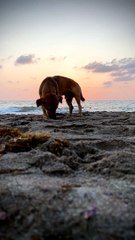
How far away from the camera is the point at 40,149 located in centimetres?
290

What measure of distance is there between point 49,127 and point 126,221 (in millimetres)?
3799

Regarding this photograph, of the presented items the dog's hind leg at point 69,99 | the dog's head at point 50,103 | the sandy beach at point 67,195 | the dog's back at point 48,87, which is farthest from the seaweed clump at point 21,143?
the dog's hind leg at point 69,99

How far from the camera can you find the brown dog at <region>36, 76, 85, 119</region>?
794cm

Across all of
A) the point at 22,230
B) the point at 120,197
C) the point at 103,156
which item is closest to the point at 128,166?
the point at 103,156

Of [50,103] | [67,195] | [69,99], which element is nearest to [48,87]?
[50,103]

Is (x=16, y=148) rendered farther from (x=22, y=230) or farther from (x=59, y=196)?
(x=22, y=230)

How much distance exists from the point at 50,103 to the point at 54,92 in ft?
1.95

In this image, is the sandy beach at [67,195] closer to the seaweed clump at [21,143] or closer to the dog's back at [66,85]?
the seaweed clump at [21,143]

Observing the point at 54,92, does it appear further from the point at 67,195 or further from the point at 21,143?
the point at 67,195

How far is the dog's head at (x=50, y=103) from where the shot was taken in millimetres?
7910

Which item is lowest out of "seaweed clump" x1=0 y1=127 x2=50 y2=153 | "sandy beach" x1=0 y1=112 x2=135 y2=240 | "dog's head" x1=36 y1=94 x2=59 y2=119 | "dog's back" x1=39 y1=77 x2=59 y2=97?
"sandy beach" x1=0 y1=112 x2=135 y2=240

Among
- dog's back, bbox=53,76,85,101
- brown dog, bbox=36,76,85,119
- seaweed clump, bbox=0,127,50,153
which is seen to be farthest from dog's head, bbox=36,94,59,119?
seaweed clump, bbox=0,127,50,153

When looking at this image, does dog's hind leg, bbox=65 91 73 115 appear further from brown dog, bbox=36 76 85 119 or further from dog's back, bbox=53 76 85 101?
dog's back, bbox=53 76 85 101

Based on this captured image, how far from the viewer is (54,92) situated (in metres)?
8.41
